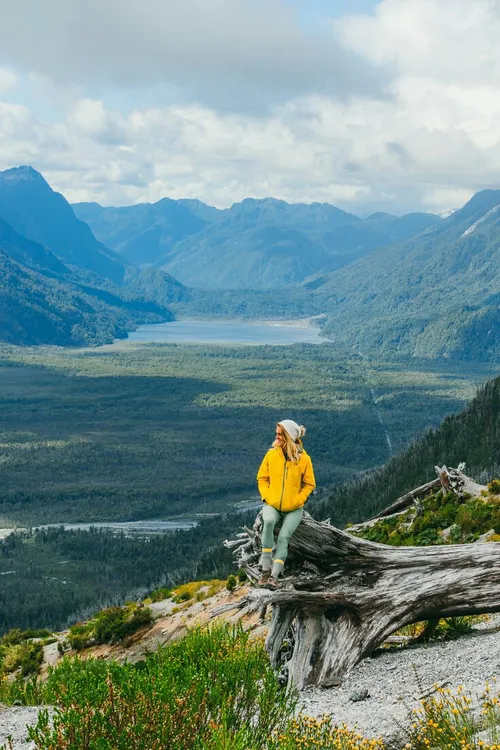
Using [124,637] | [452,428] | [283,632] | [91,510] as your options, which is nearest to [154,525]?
[91,510]

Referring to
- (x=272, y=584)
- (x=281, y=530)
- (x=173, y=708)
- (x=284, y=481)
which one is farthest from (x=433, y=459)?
(x=173, y=708)

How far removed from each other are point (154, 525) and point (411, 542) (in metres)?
105

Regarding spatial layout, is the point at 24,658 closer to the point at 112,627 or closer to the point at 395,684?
the point at 112,627

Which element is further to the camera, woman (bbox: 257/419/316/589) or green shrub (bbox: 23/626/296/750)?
woman (bbox: 257/419/316/589)

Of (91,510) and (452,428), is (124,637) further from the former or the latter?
(91,510)

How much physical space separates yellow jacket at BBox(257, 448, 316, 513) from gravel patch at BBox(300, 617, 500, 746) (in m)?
3.49

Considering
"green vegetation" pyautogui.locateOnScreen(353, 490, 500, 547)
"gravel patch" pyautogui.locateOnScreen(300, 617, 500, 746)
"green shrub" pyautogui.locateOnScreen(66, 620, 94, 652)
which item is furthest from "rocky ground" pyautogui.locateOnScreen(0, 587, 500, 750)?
"green shrub" pyautogui.locateOnScreen(66, 620, 94, 652)

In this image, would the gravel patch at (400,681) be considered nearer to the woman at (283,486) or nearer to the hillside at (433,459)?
the woman at (283,486)

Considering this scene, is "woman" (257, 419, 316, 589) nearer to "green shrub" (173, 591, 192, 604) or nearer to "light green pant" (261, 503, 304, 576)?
"light green pant" (261, 503, 304, 576)

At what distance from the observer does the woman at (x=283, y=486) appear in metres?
15.1

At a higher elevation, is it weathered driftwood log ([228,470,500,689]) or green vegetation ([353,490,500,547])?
weathered driftwood log ([228,470,500,689])

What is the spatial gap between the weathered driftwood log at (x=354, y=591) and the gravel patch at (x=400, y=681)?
622mm

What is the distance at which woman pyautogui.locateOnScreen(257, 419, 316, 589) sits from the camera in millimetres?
15109

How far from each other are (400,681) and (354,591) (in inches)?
99.7
